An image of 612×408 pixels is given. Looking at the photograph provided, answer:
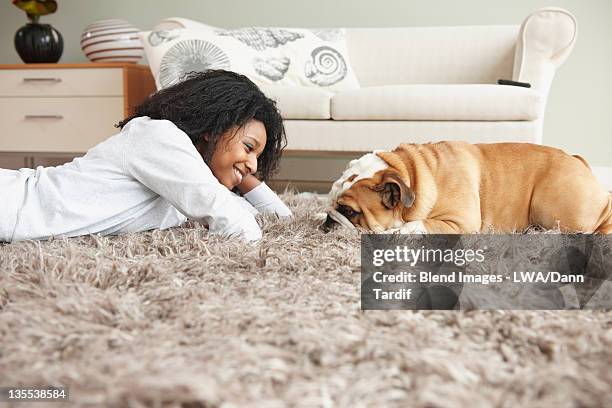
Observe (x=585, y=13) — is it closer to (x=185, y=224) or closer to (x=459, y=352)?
(x=185, y=224)

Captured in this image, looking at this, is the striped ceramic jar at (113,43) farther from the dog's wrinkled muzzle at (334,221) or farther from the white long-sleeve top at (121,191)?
the dog's wrinkled muzzle at (334,221)

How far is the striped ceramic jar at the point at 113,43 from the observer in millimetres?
3811

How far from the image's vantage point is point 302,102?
281cm

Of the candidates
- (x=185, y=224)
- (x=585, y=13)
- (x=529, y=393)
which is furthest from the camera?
(x=585, y=13)

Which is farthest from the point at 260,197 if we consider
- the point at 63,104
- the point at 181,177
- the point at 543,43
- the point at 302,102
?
the point at 63,104

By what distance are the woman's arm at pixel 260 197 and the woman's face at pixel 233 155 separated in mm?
286

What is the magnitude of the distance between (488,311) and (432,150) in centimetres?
80

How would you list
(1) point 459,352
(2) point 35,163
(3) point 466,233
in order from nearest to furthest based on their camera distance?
1. (1) point 459,352
2. (3) point 466,233
3. (2) point 35,163

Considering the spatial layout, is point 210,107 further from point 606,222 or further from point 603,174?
point 603,174

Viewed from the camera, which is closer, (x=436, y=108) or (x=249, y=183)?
(x=249, y=183)

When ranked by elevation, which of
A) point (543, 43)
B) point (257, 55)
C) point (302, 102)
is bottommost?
point (302, 102)

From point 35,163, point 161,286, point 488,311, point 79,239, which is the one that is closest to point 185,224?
point 79,239

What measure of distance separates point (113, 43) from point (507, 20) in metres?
2.62

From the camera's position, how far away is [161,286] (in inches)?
38.5
